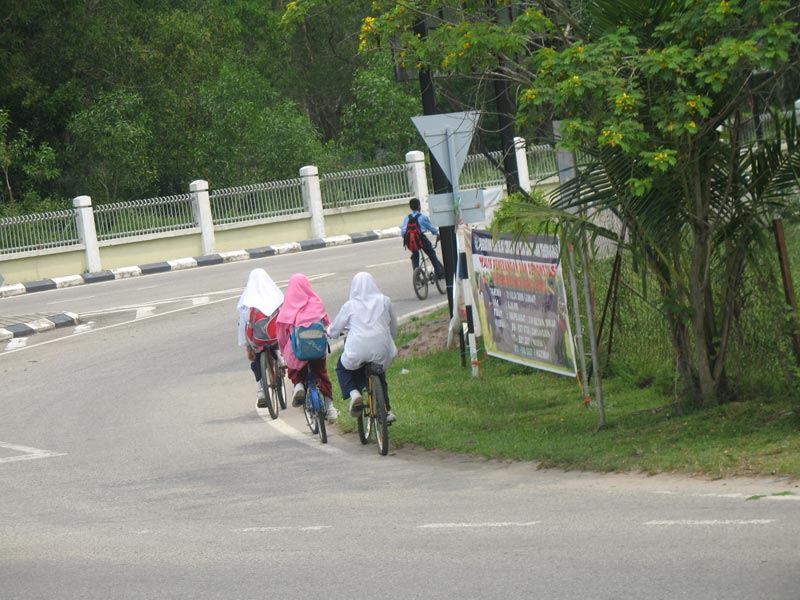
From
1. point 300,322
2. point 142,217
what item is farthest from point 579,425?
point 142,217

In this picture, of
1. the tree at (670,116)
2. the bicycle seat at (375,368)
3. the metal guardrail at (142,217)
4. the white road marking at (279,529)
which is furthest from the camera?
the metal guardrail at (142,217)

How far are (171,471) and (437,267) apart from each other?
1106cm

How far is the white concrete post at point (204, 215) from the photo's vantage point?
110ft

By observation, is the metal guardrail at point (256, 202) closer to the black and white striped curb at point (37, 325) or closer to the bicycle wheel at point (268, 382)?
the black and white striped curb at point (37, 325)

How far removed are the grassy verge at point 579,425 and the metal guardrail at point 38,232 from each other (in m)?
19.1

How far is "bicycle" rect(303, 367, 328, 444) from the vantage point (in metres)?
11.9

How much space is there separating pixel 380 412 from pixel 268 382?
3.11m

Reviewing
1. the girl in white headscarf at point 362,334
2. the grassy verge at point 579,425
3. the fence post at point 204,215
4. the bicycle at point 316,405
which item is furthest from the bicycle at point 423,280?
the fence post at point 204,215

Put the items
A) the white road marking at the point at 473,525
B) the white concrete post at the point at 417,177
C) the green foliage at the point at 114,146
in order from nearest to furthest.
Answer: the white road marking at the point at 473,525 → the white concrete post at the point at 417,177 → the green foliage at the point at 114,146

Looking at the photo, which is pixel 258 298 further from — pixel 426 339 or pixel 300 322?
pixel 426 339

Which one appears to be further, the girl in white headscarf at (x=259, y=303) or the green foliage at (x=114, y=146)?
the green foliage at (x=114, y=146)

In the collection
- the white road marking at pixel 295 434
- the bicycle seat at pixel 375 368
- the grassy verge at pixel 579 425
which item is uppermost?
the bicycle seat at pixel 375 368

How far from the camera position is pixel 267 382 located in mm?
13672

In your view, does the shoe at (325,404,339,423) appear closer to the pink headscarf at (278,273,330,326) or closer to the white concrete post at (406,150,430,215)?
the pink headscarf at (278,273,330,326)
